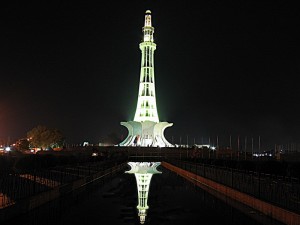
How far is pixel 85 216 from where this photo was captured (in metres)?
9.38

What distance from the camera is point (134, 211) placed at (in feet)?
32.7

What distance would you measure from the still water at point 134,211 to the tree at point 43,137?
47847 millimetres

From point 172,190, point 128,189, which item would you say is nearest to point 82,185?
point 128,189

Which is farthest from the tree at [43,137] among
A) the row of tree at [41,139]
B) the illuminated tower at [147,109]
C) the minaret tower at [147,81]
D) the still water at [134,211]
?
the still water at [134,211]

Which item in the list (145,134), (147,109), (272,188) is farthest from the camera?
(147,109)

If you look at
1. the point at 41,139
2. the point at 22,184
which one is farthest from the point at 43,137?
the point at 22,184

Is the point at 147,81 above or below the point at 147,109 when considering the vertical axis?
above

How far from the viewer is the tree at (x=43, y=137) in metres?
59.6

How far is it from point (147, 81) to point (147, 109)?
5.39 metres

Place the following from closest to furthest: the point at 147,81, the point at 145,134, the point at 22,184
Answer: the point at 22,184 < the point at 147,81 < the point at 145,134

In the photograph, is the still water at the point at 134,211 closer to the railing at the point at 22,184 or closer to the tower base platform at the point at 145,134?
the railing at the point at 22,184

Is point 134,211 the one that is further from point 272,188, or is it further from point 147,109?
point 147,109

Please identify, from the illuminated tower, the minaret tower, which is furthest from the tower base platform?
the minaret tower

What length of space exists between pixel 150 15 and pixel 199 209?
6643 centimetres
